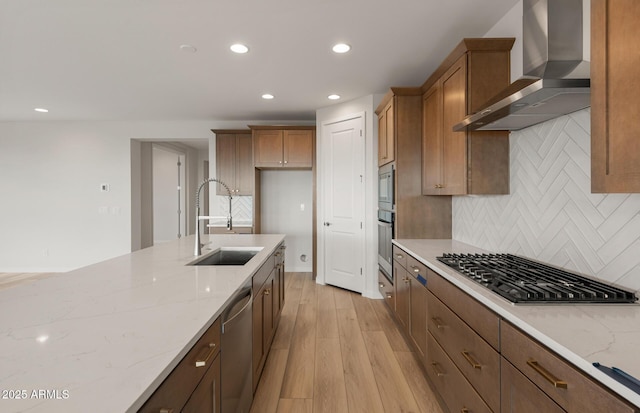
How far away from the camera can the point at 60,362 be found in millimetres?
726

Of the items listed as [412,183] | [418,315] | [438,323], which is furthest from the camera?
[412,183]

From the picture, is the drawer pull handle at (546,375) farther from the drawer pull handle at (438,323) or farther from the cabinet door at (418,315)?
the cabinet door at (418,315)

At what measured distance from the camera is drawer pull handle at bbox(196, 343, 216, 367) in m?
0.96

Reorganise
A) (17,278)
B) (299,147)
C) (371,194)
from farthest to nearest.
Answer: (17,278)
(299,147)
(371,194)

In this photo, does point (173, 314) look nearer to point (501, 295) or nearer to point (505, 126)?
point (501, 295)

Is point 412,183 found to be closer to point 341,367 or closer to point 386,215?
point 386,215

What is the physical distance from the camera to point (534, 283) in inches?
53.7

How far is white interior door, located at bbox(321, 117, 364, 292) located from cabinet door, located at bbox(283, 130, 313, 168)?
1.18ft

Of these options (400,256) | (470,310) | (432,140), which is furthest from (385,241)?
(470,310)

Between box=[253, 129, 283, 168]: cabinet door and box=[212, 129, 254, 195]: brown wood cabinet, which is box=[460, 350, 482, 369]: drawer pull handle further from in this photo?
box=[212, 129, 254, 195]: brown wood cabinet

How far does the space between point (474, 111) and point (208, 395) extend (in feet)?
7.23

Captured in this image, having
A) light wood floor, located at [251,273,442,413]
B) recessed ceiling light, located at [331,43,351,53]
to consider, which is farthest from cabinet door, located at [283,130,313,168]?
light wood floor, located at [251,273,442,413]

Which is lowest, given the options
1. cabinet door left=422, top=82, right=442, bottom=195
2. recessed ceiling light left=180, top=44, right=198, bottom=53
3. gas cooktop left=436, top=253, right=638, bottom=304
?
gas cooktop left=436, top=253, right=638, bottom=304

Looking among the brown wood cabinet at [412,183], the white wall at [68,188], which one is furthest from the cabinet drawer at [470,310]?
the white wall at [68,188]
